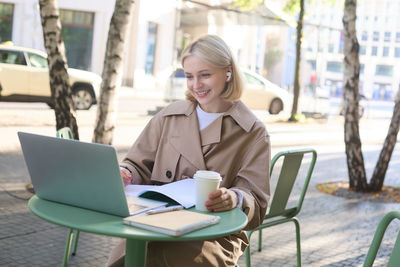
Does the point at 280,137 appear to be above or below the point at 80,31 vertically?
below

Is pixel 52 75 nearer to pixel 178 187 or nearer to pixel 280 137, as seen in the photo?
pixel 178 187

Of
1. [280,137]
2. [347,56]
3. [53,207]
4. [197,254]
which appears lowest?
[280,137]

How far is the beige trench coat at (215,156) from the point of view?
2.88 meters

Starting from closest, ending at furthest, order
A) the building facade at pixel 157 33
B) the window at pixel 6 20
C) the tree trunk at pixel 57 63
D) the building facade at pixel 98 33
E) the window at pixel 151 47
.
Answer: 1. the tree trunk at pixel 57 63
2. the building facade at pixel 157 33
3. the window at pixel 6 20
4. the building facade at pixel 98 33
5. the window at pixel 151 47

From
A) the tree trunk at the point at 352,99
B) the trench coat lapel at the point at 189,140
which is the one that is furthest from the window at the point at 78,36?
the trench coat lapel at the point at 189,140

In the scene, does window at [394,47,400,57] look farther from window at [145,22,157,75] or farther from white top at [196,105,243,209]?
white top at [196,105,243,209]

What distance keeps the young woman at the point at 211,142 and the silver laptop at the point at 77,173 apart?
515 millimetres

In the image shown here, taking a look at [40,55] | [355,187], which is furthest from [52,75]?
[40,55]

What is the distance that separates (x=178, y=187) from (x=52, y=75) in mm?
4389

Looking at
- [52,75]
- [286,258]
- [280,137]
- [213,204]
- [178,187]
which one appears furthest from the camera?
[280,137]

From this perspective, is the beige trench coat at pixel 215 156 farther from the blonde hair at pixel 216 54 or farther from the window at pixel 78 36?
the window at pixel 78 36

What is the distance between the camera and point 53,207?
2.46 m

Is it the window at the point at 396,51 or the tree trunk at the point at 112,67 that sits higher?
the window at the point at 396,51

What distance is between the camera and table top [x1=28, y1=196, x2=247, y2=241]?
7.02 ft
